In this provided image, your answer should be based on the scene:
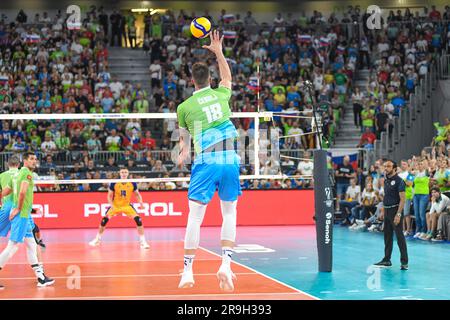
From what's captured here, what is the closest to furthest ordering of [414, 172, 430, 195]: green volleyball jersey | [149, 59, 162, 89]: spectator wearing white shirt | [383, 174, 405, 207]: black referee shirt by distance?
[383, 174, 405, 207]: black referee shirt
[414, 172, 430, 195]: green volleyball jersey
[149, 59, 162, 89]: spectator wearing white shirt

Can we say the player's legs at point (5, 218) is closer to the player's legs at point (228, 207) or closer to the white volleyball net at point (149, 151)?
the player's legs at point (228, 207)

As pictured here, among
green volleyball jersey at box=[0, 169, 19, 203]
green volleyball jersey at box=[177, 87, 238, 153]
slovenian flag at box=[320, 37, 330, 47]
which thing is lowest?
green volleyball jersey at box=[0, 169, 19, 203]

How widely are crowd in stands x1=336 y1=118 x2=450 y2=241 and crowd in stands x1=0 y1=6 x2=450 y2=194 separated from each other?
2.08 meters

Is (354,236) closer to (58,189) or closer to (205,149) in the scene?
(58,189)

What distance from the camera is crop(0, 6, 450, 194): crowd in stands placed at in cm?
2761

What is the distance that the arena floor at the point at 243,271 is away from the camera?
1139cm

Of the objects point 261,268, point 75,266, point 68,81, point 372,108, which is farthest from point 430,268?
point 68,81

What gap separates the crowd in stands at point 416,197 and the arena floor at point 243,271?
3.37 ft

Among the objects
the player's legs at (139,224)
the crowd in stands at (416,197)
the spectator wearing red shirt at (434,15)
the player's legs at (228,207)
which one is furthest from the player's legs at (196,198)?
the spectator wearing red shirt at (434,15)

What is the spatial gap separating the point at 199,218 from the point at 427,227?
13447 mm

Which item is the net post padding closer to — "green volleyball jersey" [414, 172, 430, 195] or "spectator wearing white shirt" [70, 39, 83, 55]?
"green volleyball jersey" [414, 172, 430, 195]

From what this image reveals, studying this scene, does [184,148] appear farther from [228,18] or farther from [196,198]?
[228,18]

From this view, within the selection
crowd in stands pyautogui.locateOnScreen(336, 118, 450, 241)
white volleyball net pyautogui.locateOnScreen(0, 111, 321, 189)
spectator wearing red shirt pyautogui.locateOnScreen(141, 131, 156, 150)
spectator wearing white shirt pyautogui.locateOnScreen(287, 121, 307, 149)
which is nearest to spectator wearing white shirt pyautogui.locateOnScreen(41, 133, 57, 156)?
white volleyball net pyautogui.locateOnScreen(0, 111, 321, 189)

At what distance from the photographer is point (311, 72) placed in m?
34.5
